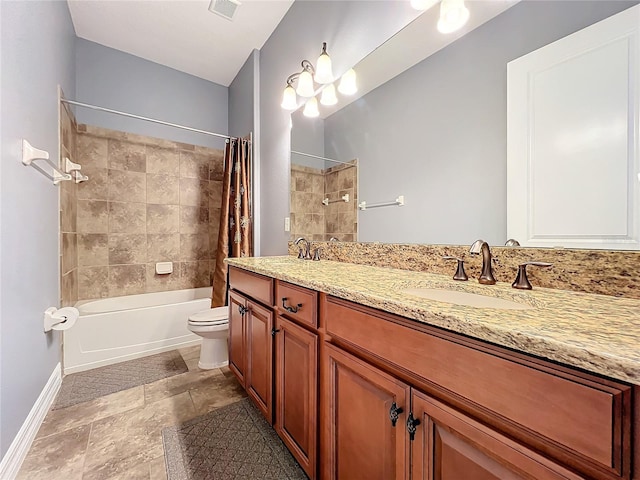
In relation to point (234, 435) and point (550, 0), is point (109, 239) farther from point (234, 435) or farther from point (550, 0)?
point (550, 0)

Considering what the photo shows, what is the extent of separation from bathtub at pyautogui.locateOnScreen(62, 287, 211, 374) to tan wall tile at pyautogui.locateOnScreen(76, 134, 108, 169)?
4.25ft

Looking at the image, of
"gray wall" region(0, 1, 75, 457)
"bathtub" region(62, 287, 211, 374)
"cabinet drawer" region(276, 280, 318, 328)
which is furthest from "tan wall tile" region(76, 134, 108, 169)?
"cabinet drawer" region(276, 280, 318, 328)

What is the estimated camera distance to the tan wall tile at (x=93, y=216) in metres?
2.52

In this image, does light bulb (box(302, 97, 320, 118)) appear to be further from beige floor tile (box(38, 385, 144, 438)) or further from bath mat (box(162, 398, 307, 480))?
beige floor tile (box(38, 385, 144, 438))

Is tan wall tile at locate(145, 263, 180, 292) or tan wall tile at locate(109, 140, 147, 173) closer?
tan wall tile at locate(109, 140, 147, 173)

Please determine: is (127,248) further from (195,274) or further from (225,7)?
(225,7)

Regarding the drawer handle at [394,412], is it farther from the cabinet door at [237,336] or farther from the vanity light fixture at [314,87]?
the vanity light fixture at [314,87]

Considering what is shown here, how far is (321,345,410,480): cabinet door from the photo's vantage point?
0.67m

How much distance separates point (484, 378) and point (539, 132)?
32.9 inches

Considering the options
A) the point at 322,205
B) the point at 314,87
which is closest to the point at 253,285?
the point at 322,205

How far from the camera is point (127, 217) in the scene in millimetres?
2723

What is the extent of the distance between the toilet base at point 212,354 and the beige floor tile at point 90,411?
0.42 metres

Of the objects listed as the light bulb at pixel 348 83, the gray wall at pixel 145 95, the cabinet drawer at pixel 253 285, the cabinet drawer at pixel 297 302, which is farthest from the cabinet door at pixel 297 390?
the gray wall at pixel 145 95

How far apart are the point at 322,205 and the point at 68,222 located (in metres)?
2.08
